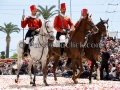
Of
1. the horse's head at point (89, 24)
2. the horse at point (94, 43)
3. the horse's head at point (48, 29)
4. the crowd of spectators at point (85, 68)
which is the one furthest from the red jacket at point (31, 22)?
the crowd of spectators at point (85, 68)

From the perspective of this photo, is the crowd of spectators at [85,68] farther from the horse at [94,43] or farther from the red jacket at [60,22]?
the red jacket at [60,22]

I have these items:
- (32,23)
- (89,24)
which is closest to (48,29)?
(32,23)

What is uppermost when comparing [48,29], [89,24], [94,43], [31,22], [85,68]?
[31,22]

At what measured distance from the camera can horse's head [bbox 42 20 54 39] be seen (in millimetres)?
11210

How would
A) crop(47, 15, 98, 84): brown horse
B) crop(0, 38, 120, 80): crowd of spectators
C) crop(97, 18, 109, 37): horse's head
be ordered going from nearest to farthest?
crop(47, 15, 98, 84): brown horse < crop(97, 18, 109, 37): horse's head < crop(0, 38, 120, 80): crowd of spectators

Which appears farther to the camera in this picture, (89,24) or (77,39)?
(77,39)

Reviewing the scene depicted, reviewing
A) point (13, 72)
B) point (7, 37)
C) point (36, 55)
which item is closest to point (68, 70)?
point (13, 72)

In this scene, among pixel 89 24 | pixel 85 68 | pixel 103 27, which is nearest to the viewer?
pixel 89 24

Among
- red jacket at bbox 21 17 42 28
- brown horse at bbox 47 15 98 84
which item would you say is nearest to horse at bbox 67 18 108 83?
brown horse at bbox 47 15 98 84

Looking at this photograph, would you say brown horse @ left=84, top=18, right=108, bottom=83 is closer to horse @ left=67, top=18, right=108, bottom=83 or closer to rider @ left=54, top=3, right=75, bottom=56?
horse @ left=67, top=18, right=108, bottom=83

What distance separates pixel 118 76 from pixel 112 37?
53.3ft

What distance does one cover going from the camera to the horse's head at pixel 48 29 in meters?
11.2

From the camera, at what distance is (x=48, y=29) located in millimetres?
11383

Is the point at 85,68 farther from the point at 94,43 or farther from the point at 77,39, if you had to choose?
the point at 77,39
